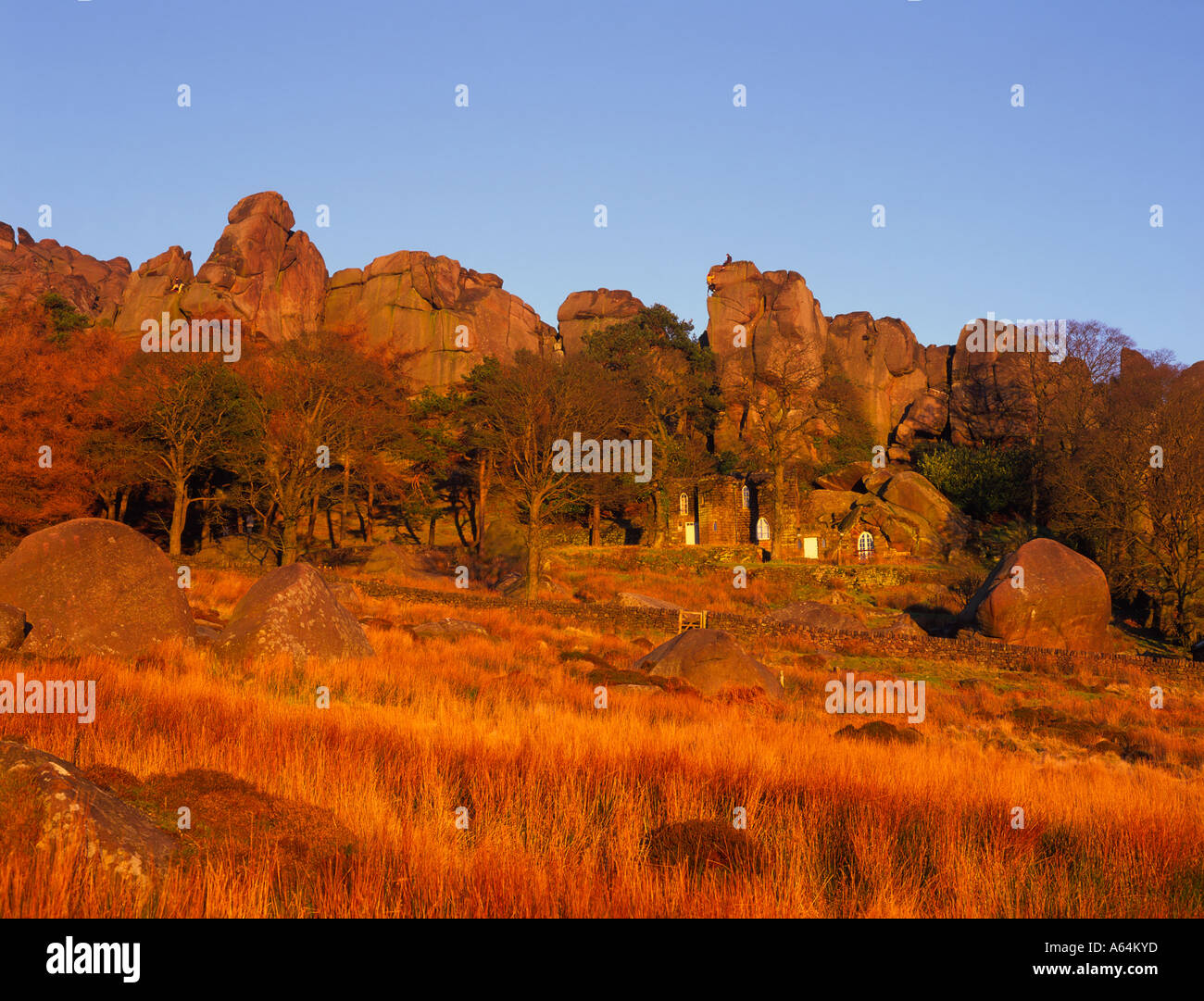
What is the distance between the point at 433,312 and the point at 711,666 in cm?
6076

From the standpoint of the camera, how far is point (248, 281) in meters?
71.9

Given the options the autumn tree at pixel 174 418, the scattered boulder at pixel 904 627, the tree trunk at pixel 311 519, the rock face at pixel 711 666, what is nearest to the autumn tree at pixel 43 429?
the autumn tree at pixel 174 418

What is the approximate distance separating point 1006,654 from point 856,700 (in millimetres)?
9391

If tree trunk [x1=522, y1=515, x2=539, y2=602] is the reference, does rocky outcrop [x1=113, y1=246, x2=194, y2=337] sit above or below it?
above

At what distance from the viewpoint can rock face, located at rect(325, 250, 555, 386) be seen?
2746 inches

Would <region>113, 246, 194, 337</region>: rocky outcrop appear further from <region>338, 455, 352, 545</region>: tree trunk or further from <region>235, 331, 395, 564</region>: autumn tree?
<region>235, 331, 395, 564</region>: autumn tree

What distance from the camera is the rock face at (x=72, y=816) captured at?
4.30 m

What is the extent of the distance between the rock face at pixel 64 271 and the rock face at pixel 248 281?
332 inches

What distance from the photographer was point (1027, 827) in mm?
6844

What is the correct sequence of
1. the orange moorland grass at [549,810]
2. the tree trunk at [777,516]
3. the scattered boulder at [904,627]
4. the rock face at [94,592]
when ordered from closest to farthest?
the orange moorland grass at [549,810] → the rock face at [94,592] → the scattered boulder at [904,627] → the tree trunk at [777,516]

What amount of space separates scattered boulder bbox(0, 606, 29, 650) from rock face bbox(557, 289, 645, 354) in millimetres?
63970

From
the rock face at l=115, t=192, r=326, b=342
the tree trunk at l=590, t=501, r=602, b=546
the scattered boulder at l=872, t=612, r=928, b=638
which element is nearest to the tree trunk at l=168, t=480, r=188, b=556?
the tree trunk at l=590, t=501, r=602, b=546

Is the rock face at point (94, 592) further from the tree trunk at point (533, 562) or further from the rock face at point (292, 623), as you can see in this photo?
the tree trunk at point (533, 562)

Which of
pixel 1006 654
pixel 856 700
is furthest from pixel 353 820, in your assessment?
pixel 1006 654
